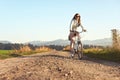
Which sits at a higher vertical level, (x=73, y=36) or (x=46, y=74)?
(x=73, y=36)

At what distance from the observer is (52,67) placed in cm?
1388

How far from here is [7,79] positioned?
39.0 ft

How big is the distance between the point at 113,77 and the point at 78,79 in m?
1.86

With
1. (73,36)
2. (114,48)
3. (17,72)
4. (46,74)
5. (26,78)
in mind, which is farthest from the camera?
(114,48)

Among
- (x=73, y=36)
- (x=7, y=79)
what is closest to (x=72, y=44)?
(x=73, y=36)

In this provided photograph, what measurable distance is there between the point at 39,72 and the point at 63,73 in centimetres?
87

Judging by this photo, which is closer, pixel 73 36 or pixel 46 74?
pixel 46 74

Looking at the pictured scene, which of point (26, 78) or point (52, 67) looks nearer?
point (26, 78)

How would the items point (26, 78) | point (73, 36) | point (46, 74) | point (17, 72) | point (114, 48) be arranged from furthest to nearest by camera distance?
1. point (114, 48)
2. point (73, 36)
3. point (17, 72)
4. point (46, 74)
5. point (26, 78)

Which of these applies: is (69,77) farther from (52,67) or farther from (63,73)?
(52,67)

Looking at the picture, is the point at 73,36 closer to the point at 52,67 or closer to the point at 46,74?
the point at 52,67

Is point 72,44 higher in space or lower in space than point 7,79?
higher

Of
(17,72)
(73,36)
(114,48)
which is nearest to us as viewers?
(17,72)

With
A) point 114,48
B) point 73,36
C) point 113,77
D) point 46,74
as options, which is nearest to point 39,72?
point 46,74
